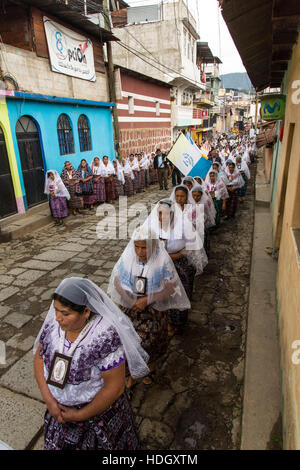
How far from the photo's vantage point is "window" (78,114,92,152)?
39.2ft

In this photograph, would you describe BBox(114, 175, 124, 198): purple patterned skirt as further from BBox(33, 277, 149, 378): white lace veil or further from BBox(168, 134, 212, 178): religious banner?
BBox(33, 277, 149, 378): white lace veil

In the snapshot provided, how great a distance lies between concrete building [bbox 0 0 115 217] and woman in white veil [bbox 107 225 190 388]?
6.42 meters

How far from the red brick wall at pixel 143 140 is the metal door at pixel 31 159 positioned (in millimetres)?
6494

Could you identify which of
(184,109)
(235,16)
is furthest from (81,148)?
(184,109)

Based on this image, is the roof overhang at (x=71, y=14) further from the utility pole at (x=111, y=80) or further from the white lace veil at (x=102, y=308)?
the white lace veil at (x=102, y=308)

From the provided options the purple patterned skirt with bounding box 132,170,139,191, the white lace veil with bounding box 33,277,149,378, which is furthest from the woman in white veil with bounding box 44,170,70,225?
the white lace veil with bounding box 33,277,149,378

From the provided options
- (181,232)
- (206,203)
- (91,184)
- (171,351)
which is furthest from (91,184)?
(171,351)

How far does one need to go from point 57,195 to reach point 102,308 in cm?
743

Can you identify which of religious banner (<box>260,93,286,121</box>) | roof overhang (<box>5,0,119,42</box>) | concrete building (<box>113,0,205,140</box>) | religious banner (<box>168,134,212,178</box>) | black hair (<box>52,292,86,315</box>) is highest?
concrete building (<box>113,0,205,140</box>)

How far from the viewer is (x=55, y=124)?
10.2 meters

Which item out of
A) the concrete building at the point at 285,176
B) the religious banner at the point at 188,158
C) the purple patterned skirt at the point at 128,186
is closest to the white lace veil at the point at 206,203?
the religious banner at the point at 188,158

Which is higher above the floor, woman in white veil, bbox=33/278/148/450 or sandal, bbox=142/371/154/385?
woman in white veil, bbox=33/278/148/450

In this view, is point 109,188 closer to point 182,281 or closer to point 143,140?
point 143,140

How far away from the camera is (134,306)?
288 cm
